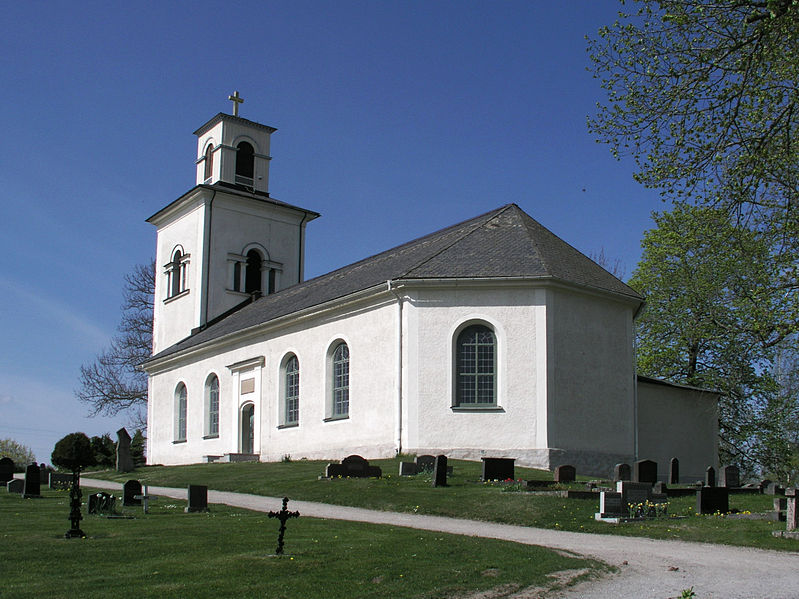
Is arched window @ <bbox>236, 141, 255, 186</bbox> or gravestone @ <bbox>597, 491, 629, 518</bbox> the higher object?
arched window @ <bbox>236, 141, 255, 186</bbox>

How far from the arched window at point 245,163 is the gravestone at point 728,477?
2754 centimetres

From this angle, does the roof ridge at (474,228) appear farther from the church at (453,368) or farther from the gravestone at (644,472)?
the gravestone at (644,472)

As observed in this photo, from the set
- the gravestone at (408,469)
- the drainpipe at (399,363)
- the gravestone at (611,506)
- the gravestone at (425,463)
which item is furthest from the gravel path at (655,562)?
the drainpipe at (399,363)

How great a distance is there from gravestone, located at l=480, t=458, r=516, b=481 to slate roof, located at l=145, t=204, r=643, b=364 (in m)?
6.34

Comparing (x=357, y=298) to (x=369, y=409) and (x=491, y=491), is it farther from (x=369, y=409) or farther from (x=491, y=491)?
(x=491, y=491)

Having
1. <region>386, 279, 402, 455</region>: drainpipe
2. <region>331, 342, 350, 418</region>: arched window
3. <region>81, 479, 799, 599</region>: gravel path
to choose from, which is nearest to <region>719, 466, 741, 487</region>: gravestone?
<region>81, 479, 799, 599</region>: gravel path

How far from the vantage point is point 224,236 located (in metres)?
40.0

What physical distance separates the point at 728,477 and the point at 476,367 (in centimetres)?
736

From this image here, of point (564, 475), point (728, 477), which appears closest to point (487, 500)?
point (564, 475)

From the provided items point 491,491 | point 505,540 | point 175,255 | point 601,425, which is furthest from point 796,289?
point 175,255

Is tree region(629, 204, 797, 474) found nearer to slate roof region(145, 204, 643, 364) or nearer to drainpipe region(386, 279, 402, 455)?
slate roof region(145, 204, 643, 364)

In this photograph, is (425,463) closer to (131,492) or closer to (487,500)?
(487,500)

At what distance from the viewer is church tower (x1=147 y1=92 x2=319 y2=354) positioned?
130ft

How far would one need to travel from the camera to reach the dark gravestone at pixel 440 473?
19078 mm
